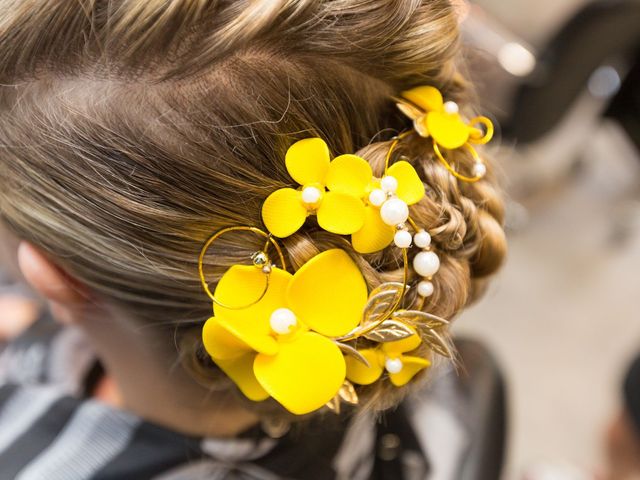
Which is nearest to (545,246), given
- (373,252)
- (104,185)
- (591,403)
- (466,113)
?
(591,403)

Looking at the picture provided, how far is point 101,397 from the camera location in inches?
36.4

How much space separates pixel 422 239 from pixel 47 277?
0.41m

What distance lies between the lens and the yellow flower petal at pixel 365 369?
1.67 feet

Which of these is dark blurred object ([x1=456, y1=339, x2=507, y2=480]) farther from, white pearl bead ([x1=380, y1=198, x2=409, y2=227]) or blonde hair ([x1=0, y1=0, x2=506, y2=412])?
white pearl bead ([x1=380, y1=198, x2=409, y2=227])

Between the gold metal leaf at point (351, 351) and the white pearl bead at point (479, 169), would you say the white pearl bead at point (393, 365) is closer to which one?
the gold metal leaf at point (351, 351)

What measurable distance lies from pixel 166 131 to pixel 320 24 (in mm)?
166

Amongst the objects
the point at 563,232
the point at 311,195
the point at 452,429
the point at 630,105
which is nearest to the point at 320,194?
the point at 311,195

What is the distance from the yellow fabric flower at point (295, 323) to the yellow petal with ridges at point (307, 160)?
0.07 m

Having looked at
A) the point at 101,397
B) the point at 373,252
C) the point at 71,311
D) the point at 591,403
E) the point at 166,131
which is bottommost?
the point at 591,403

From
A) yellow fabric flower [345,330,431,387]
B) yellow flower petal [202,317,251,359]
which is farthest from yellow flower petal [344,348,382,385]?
yellow flower petal [202,317,251,359]

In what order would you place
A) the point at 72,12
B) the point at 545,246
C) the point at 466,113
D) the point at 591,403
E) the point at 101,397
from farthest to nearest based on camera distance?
1. the point at 545,246
2. the point at 591,403
3. the point at 101,397
4. the point at 466,113
5. the point at 72,12

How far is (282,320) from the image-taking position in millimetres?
468

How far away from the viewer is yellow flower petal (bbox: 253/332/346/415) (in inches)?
18.6

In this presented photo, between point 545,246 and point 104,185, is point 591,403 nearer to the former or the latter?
point 545,246
